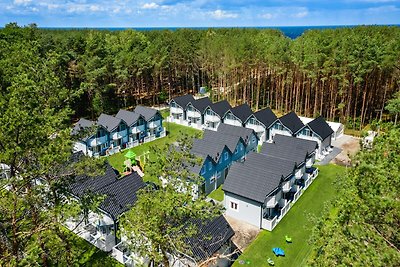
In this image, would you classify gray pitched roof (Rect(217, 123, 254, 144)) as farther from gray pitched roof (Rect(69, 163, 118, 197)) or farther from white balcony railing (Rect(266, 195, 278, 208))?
gray pitched roof (Rect(69, 163, 118, 197))

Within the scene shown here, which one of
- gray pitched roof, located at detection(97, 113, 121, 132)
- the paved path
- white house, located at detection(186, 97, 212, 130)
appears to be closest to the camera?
the paved path

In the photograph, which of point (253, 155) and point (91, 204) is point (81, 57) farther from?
point (91, 204)

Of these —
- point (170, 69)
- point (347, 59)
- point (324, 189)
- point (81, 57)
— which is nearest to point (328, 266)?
point (324, 189)

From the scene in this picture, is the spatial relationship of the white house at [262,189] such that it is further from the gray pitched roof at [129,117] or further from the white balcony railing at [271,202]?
the gray pitched roof at [129,117]

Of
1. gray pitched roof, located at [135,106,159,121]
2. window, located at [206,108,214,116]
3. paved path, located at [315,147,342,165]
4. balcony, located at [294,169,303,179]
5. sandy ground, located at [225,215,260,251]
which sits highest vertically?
gray pitched roof, located at [135,106,159,121]

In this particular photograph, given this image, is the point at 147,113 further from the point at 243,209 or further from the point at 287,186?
the point at 287,186

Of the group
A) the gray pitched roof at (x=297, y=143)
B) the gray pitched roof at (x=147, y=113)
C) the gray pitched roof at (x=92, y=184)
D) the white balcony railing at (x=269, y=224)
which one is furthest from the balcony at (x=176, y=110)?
the white balcony railing at (x=269, y=224)

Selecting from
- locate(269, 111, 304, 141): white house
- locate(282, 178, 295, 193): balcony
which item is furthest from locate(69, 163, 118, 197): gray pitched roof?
locate(269, 111, 304, 141): white house
